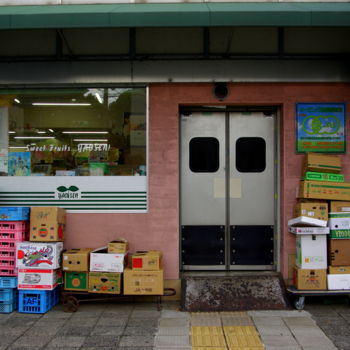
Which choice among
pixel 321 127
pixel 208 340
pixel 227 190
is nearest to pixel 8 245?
pixel 208 340

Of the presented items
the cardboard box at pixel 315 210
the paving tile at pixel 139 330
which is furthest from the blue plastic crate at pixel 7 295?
the cardboard box at pixel 315 210

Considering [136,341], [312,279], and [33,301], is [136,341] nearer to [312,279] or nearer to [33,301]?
[33,301]

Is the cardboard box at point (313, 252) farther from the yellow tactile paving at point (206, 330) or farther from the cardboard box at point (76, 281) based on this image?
the cardboard box at point (76, 281)

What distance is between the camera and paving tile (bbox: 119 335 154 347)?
18.8ft

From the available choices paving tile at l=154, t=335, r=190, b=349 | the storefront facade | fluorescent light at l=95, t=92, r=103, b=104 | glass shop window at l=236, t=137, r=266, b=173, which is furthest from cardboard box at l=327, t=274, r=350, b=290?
fluorescent light at l=95, t=92, r=103, b=104

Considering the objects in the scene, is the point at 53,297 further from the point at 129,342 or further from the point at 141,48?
the point at 141,48

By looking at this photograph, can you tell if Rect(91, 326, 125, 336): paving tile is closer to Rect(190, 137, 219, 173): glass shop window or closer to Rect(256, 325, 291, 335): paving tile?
Rect(256, 325, 291, 335): paving tile

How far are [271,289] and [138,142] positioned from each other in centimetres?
325

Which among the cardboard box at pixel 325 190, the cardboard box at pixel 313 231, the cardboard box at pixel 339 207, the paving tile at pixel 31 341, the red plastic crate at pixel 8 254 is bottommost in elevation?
the paving tile at pixel 31 341

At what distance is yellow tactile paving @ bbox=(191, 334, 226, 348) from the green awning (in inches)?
163

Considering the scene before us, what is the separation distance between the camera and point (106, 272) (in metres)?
7.02

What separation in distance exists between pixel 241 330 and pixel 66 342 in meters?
2.29

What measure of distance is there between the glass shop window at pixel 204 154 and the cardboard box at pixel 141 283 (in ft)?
6.84

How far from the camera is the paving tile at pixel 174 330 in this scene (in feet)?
20.1
